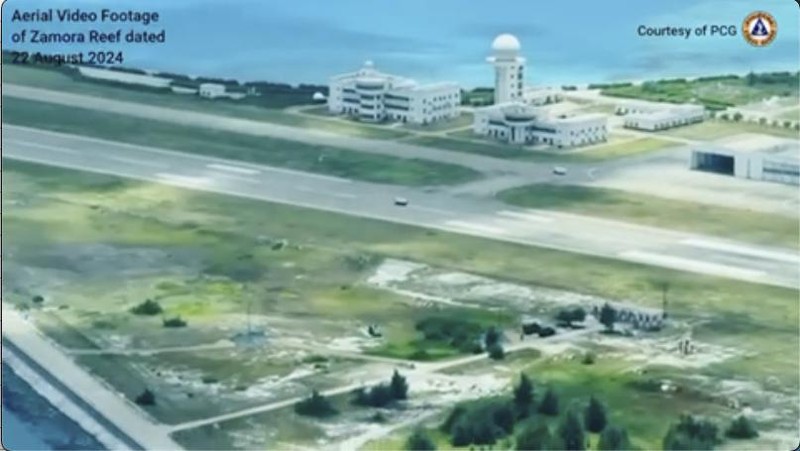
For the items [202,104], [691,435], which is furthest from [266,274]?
[691,435]

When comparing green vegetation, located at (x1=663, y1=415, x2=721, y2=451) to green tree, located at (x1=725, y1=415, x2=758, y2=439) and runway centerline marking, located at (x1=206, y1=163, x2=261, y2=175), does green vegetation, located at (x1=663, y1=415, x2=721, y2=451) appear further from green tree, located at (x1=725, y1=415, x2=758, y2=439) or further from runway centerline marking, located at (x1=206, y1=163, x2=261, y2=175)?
runway centerline marking, located at (x1=206, y1=163, x2=261, y2=175)

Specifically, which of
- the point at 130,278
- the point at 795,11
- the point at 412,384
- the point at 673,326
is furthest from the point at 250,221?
the point at 795,11

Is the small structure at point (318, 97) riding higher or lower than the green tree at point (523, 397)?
higher

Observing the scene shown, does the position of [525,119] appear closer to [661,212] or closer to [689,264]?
[661,212]

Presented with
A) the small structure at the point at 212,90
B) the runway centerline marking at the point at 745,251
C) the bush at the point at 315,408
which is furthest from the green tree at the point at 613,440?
the small structure at the point at 212,90

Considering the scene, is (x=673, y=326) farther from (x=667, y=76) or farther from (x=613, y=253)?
(x=667, y=76)

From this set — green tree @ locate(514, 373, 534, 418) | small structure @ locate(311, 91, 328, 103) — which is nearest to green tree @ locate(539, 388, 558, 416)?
green tree @ locate(514, 373, 534, 418)

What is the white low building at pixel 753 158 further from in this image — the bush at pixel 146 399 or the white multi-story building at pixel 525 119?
the bush at pixel 146 399
